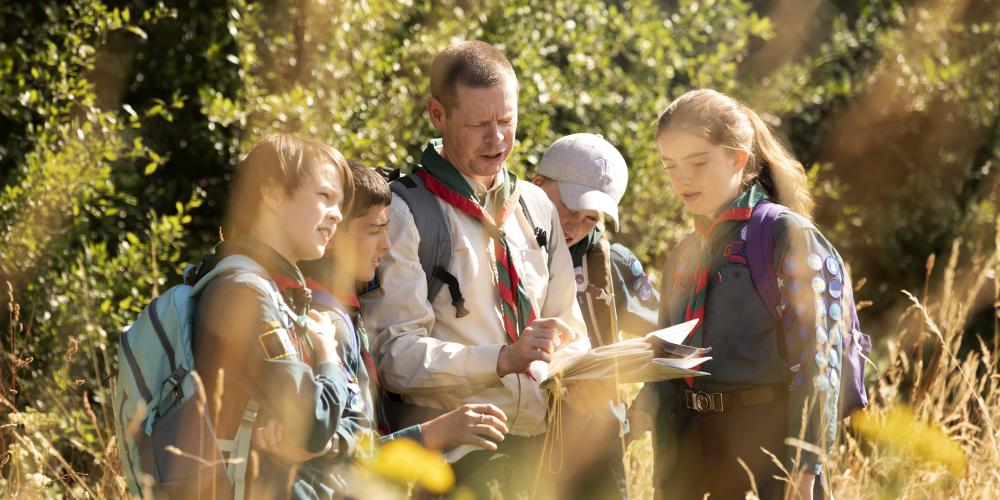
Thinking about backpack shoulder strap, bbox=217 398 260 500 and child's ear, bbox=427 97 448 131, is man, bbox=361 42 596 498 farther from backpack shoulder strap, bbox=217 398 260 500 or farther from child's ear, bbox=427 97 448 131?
backpack shoulder strap, bbox=217 398 260 500

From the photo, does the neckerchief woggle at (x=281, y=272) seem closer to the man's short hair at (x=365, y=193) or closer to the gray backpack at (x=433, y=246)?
the man's short hair at (x=365, y=193)

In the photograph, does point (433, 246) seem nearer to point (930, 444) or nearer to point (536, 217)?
point (536, 217)

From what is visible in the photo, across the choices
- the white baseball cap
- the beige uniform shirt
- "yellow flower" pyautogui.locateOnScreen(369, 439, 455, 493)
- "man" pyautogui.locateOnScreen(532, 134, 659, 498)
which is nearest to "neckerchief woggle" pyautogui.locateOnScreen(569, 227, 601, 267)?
"man" pyautogui.locateOnScreen(532, 134, 659, 498)

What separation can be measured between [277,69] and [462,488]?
143 inches

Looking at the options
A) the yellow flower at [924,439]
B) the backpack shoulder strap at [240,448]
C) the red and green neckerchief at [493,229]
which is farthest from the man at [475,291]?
the yellow flower at [924,439]

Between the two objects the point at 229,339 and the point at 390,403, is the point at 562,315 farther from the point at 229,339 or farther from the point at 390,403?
the point at 229,339

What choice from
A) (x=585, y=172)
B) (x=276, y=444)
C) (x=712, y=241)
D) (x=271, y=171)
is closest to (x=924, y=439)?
(x=712, y=241)

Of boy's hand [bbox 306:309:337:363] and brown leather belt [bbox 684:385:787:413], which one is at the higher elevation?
boy's hand [bbox 306:309:337:363]

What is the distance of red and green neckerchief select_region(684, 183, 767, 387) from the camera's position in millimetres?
3227

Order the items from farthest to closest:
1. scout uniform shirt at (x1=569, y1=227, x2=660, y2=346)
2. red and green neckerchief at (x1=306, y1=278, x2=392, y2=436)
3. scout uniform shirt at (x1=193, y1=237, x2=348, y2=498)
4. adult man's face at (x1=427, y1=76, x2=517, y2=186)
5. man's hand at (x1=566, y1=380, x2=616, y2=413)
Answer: scout uniform shirt at (x1=569, y1=227, x2=660, y2=346), adult man's face at (x1=427, y1=76, x2=517, y2=186), man's hand at (x1=566, y1=380, x2=616, y2=413), red and green neckerchief at (x1=306, y1=278, x2=392, y2=436), scout uniform shirt at (x1=193, y1=237, x2=348, y2=498)

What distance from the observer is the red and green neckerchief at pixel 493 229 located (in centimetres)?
319

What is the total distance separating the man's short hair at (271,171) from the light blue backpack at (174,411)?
223mm

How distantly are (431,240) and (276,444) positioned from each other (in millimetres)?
856

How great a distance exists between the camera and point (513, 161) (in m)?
5.80
